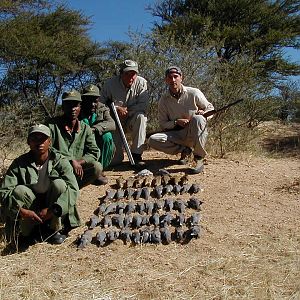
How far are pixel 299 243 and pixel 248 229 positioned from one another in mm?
594

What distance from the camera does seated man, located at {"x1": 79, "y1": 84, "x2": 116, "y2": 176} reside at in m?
6.98

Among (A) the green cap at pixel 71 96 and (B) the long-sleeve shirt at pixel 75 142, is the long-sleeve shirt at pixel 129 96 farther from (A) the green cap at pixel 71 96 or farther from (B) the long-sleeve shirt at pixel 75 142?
(A) the green cap at pixel 71 96

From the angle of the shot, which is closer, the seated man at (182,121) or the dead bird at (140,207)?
the dead bird at (140,207)

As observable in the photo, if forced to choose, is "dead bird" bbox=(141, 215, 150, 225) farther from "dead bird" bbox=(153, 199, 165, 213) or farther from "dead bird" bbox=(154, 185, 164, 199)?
"dead bird" bbox=(154, 185, 164, 199)

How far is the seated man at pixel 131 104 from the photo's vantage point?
773cm

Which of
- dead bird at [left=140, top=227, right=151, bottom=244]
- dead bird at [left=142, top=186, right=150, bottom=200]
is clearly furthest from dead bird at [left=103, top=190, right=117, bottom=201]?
dead bird at [left=140, top=227, right=151, bottom=244]

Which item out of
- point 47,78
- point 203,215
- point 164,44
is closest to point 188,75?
point 164,44

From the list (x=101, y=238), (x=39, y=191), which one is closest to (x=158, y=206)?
(x=101, y=238)

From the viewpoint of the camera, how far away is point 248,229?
5.72 metres

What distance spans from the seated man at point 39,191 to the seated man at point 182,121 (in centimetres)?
236

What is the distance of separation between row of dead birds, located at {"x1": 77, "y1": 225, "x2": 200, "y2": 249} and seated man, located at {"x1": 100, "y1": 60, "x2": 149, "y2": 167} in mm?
2233

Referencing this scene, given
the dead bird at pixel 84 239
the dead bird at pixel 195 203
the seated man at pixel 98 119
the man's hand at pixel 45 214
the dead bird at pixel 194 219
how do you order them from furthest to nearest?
the seated man at pixel 98 119, the dead bird at pixel 195 203, the dead bird at pixel 194 219, the dead bird at pixel 84 239, the man's hand at pixel 45 214

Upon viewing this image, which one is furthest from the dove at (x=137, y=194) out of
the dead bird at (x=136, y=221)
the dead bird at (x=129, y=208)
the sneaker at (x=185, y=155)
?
the sneaker at (x=185, y=155)

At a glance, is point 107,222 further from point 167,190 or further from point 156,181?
point 156,181
